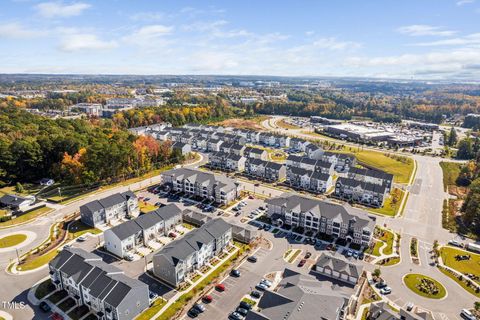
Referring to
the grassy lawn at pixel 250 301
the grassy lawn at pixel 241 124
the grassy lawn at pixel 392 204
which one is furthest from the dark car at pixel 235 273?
the grassy lawn at pixel 241 124

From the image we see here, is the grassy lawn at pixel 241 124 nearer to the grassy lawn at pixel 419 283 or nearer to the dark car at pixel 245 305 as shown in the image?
the grassy lawn at pixel 419 283

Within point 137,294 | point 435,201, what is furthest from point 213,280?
point 435,201

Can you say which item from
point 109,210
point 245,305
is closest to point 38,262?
point 109,210

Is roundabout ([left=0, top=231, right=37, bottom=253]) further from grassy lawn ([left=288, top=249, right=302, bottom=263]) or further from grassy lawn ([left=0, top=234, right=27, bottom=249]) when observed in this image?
grassy lawn ([left=288, top=249, right=302, bottom=263])

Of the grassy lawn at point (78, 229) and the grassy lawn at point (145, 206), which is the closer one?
the grassy lawn at point (78, 229)

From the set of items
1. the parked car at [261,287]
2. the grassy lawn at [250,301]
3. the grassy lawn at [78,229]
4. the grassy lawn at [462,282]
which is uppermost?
the grassy lawn at [78,229]

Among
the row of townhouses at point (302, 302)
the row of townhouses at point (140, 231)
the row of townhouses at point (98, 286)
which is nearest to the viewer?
the row of townhouses at point (302, 302)
